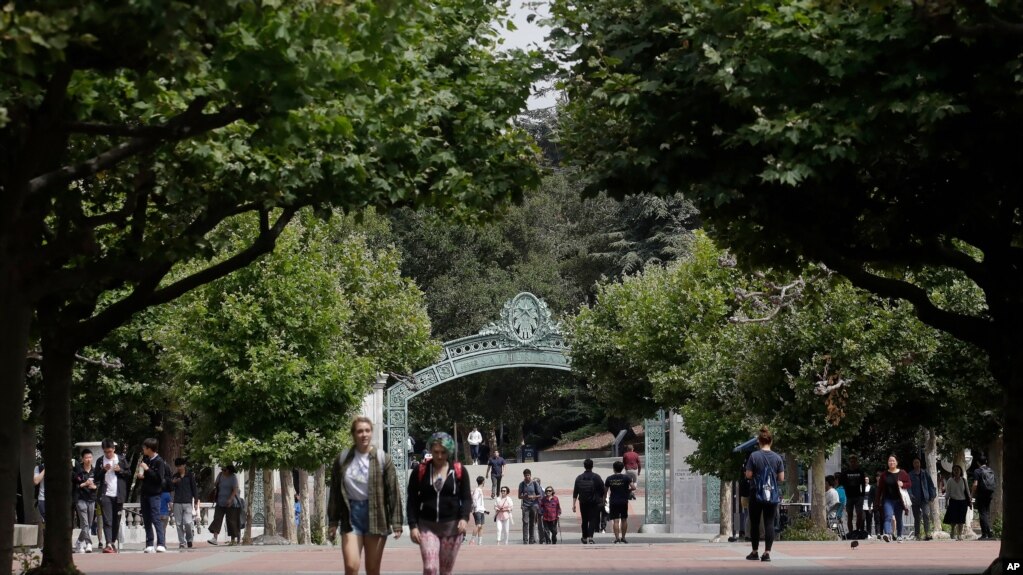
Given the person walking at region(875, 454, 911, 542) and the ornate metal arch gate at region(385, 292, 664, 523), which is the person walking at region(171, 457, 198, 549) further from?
the person walking at region(875, 454, 911, 542)

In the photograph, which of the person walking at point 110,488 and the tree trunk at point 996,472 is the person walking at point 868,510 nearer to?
the tree trunk at point 996,472

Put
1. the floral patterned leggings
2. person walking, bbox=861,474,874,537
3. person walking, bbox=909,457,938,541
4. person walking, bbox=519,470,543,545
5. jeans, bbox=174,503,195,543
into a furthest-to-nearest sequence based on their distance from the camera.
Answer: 1. person walking, bbox=519,470,543,545
2. person walking, bbox=861,474,874,537
3. person walking, bbox=909,457,938,541
4. jeans, bbox=174,503,195,543
5. the floral patterned leggings

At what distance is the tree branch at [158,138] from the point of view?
40.4 feet

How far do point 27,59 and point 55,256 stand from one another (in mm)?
4406

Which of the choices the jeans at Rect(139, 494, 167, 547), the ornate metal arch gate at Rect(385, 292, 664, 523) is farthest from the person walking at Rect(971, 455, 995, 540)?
the jeans at Rect(139, 494, 167, 547)

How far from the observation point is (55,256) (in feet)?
46.0

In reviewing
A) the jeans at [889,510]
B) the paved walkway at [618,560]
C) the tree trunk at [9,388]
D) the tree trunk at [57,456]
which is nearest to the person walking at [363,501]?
the tree trunk at [9,388]

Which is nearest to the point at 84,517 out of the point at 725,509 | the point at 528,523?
→ the point at 528,523

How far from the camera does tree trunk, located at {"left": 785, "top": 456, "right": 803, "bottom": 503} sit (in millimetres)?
31469

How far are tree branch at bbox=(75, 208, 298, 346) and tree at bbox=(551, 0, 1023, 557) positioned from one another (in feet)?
11.1

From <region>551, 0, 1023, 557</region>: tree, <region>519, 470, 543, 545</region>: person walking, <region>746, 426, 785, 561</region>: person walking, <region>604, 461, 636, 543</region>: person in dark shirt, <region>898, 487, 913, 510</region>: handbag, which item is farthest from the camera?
<region>519, 470, 543, 545</region>: person walking

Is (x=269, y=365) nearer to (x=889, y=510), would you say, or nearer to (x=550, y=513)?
(x=550, y=513)

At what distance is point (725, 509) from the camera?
110 feet

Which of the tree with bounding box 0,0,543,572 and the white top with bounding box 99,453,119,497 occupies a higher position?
the tree with bounding box 0,0,543,572
